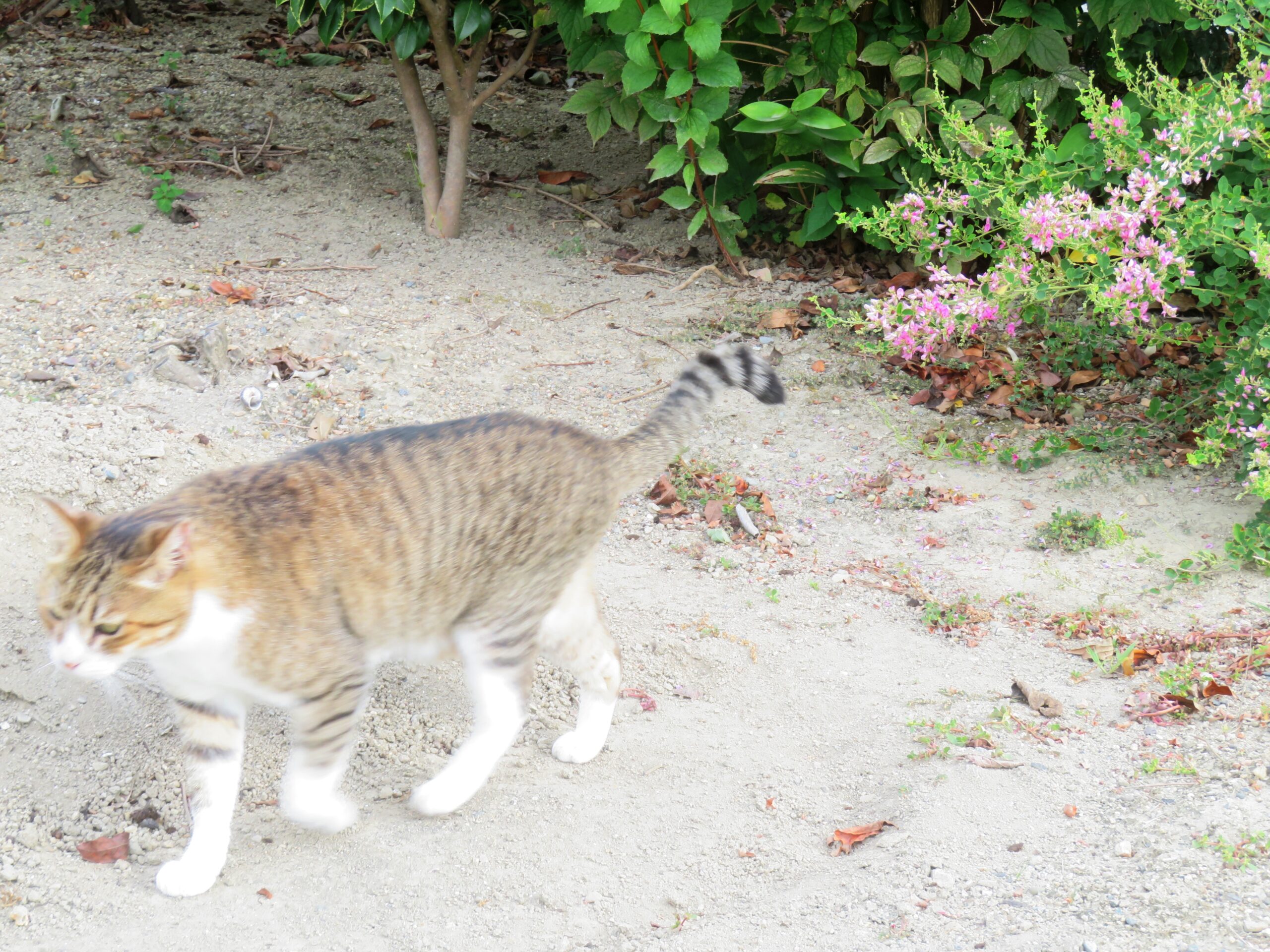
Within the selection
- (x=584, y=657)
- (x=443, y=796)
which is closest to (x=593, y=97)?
(x=584, y=657)

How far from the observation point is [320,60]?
323 inches

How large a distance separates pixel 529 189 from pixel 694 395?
12.7ft

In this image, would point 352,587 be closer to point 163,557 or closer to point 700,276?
point 163,557

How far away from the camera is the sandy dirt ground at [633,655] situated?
9.60ft

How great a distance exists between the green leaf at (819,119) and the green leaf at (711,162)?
42cm

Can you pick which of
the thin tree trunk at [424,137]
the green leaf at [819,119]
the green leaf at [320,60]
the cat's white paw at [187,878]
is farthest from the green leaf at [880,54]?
the cat's white paw at [187,878]

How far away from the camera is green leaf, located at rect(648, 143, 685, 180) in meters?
5.65

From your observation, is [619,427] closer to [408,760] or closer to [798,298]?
[798,298]

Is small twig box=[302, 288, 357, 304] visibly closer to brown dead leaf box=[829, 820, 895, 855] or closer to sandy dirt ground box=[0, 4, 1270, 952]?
sandy dirt ground box=[0, 4, 1270, 952]

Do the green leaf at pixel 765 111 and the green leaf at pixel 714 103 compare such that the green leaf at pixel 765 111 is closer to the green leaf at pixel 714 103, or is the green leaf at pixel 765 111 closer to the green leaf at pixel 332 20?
the green leaf at pixel 714 103

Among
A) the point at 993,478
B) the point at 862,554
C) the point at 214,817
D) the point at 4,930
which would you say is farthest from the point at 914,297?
the point at 4,930

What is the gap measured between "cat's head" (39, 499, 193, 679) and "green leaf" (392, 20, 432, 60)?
12.4ft

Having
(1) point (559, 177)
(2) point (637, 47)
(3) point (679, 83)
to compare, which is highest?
(2) point (637, 47)

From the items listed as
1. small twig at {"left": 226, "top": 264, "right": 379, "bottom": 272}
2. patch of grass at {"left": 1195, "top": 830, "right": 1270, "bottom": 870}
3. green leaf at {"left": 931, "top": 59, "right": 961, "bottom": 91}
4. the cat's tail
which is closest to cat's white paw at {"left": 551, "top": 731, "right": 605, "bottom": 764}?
the cat's tail
